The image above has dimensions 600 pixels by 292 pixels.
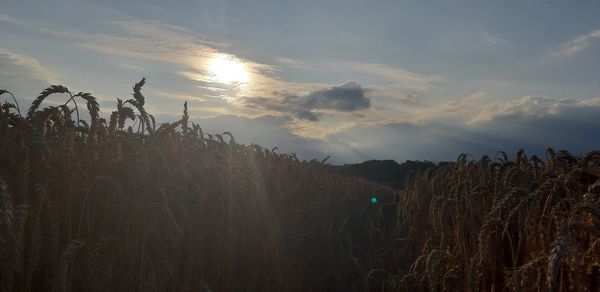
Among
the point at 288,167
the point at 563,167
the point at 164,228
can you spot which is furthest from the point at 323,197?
the point at 164,228

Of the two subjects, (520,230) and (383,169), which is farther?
(383,169)

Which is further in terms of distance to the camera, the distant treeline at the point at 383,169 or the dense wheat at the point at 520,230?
the distant treeline at the point at 383,169

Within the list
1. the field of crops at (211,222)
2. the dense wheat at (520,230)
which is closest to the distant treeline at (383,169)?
the field of crops at (211,222)

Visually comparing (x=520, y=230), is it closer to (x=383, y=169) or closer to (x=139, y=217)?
(x=139, y=217)

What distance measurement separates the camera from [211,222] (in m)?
4.53

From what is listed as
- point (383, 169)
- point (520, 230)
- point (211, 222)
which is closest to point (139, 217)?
point (211, 222)

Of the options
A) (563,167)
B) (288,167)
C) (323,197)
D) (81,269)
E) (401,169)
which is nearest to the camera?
(81,269)

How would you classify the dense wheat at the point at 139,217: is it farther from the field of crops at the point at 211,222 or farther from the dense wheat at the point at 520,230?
the dense wheat at the point at 520,230

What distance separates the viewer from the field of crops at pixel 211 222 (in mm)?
2977

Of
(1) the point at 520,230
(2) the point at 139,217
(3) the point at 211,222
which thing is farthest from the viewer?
(3) the point at 211,222

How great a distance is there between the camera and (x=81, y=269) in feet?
11.2

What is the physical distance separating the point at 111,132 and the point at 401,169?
21368mm

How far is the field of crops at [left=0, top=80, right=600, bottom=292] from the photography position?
9.77 feet

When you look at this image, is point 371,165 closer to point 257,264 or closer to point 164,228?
point 257,264
